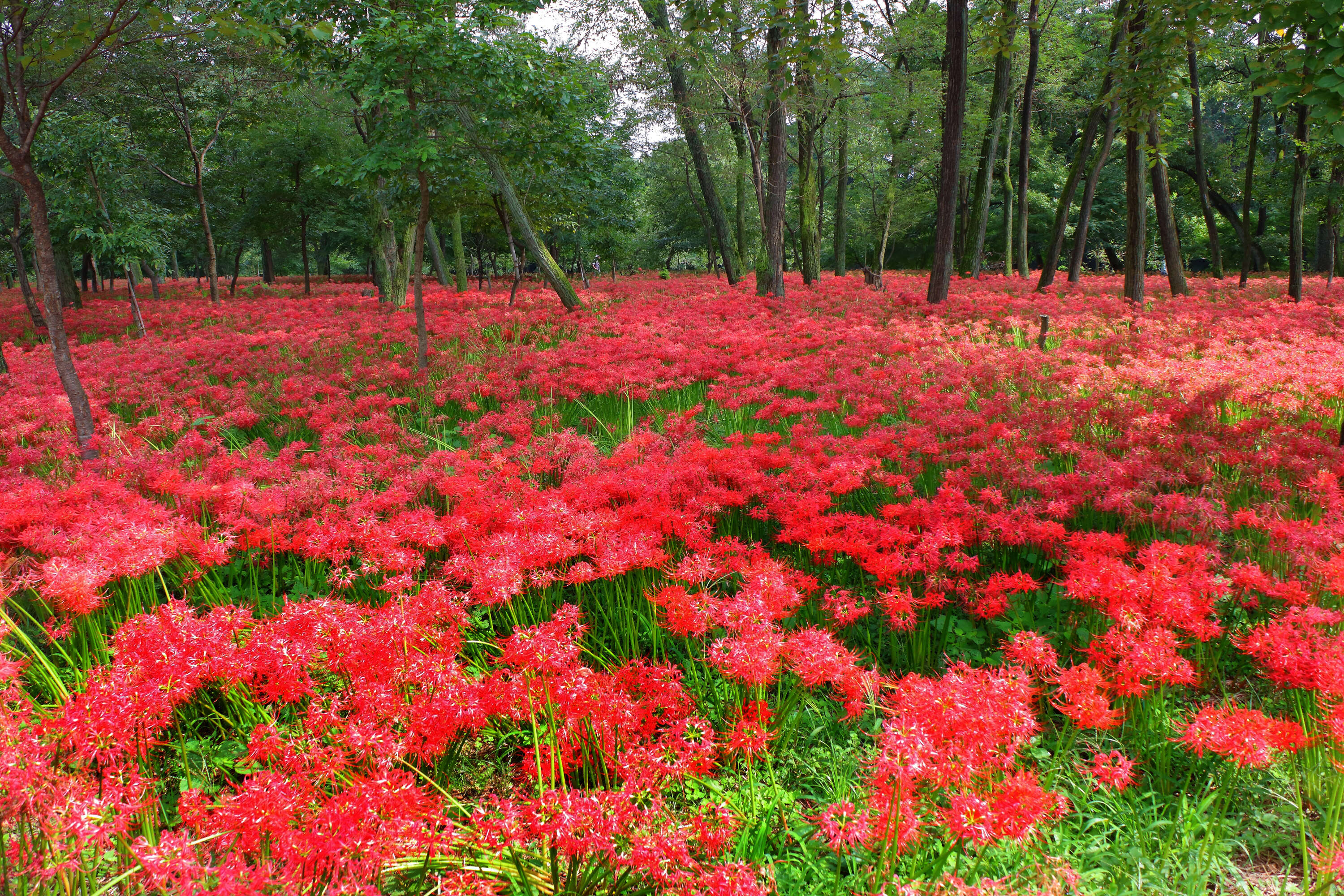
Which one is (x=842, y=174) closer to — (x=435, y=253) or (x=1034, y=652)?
(x=435, y=253)

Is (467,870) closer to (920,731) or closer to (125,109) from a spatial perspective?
(920,731)

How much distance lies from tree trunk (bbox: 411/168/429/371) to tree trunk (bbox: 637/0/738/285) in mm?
5375

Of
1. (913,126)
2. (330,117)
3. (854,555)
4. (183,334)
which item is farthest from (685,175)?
(854,555)

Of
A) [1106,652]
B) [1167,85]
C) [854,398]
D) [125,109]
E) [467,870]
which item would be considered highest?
[125,109]

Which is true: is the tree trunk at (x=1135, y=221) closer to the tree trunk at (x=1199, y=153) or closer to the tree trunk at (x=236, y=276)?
the tree trunk at (x=1199, y=153)

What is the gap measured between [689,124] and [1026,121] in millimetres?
8958

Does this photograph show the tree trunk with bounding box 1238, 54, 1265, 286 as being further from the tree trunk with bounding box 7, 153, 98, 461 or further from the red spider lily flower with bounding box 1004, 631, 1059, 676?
the tree trunk with bounding box 7, 153, 98, 461

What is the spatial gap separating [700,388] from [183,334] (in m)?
12.1

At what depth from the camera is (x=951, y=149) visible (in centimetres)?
1177

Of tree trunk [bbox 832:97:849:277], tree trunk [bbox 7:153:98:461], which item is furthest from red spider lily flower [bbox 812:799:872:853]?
tree trunk [bbox 832:97:849:277]

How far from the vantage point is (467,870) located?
176 centimetres

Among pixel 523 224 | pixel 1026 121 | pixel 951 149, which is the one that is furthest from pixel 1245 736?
pixel 1026 121

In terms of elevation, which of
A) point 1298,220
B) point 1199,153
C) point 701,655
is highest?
point 1199,153

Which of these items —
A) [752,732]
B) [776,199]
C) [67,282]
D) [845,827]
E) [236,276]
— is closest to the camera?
[845,827]
